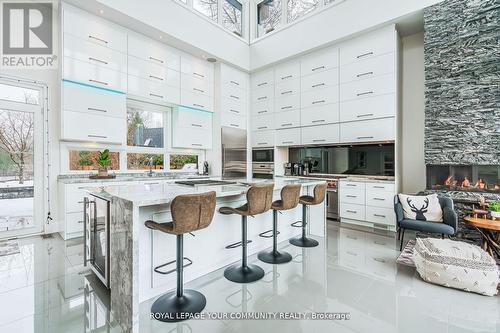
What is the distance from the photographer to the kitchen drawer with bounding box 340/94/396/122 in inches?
154

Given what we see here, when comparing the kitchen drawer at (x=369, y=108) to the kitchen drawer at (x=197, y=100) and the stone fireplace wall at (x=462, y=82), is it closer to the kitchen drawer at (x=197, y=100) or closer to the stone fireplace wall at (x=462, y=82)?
the stone fireplace wall at (x=462, y=82)

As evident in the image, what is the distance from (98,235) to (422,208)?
3.88 m

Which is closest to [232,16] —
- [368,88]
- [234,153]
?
[234,153]

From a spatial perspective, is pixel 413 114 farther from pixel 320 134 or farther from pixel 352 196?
pixel 352 196

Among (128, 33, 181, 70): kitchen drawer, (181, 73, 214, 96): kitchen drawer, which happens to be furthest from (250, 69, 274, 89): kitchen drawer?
(128, 33, 181, 70): kitchen drawer

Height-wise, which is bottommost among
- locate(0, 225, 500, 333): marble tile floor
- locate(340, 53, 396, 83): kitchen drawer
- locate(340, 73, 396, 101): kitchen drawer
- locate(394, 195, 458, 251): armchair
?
locate(0, 225, 500, 333): marble tile floor

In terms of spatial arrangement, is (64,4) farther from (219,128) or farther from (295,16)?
(295,16)

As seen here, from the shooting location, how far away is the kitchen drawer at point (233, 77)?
5.43 m

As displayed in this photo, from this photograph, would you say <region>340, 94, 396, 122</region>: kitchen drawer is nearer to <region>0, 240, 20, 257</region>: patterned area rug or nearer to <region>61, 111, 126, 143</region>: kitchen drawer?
<region>61, 111, 126, 143</region>: kitchen drawer

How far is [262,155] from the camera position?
590cm

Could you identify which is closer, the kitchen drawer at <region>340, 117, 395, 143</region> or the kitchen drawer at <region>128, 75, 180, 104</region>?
the kitchen drawer at <region>340, 117, 395, 143</region>

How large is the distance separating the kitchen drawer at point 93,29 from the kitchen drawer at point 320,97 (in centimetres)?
346

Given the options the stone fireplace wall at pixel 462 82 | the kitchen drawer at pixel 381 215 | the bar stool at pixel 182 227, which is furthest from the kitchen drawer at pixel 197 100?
the stone fireplace wall at pixel 462 82

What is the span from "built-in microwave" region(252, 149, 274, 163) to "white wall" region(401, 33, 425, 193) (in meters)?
2.68
